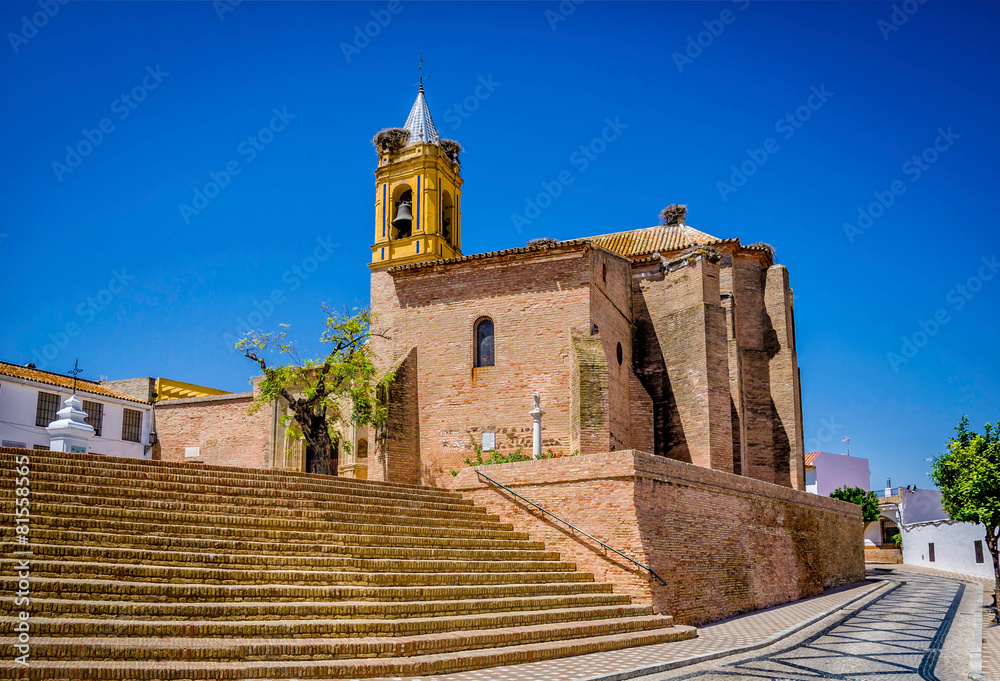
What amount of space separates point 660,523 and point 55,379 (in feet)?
70.2

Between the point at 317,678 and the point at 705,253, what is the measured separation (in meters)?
18.3

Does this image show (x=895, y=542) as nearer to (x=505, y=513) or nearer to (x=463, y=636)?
(x=505, y=513)

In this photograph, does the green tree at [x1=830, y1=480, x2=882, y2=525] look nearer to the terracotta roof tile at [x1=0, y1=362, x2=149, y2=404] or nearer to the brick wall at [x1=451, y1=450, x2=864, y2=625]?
the brick wall at [x1=451, y1=450, x2=864, y2=625]

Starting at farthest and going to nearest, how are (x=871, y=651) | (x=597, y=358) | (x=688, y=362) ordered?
(x=688, y=362), (x=597, y=358), (x=871, y=651)

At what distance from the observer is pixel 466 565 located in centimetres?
1227

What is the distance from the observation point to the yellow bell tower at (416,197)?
28.6m

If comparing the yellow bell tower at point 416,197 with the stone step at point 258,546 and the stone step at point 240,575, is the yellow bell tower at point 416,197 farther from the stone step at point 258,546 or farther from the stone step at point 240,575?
the stone step at point 240,575

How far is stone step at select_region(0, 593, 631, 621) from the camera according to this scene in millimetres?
7918

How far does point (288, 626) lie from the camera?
891cm

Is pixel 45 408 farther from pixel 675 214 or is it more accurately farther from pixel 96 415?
pixel 675 214

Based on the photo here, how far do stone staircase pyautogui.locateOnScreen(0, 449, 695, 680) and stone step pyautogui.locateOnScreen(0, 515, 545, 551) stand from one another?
2cm

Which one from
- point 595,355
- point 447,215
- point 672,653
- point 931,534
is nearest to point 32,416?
point 447,215

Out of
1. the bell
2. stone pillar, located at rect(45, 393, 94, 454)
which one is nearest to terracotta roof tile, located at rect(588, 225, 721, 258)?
the bell

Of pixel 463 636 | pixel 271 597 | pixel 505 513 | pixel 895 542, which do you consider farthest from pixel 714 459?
pixel 895 542
